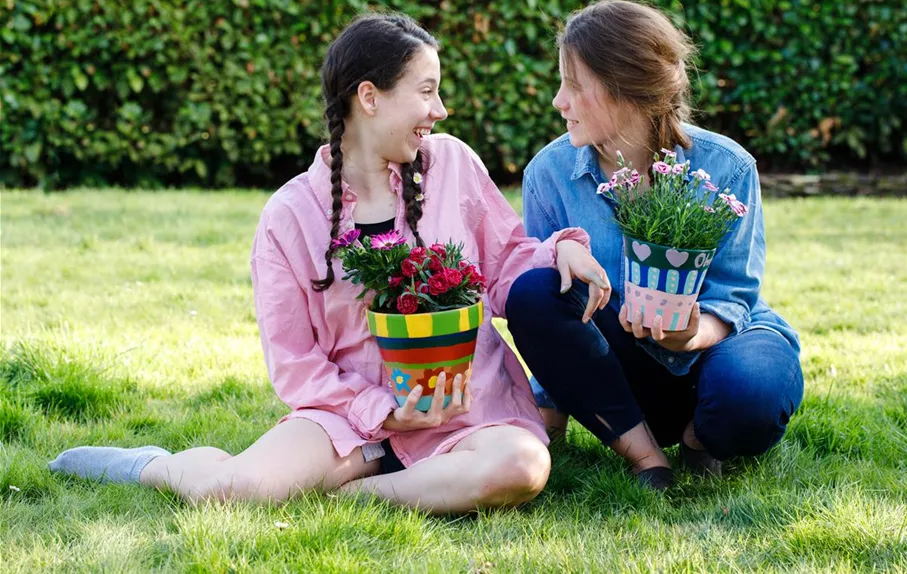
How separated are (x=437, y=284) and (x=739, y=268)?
→ 850 millimetres

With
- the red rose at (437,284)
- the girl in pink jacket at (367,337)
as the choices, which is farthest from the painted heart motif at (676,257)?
the red rose at (437,284)

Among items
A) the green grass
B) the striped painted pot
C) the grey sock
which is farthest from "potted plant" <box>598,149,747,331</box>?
the grey sock

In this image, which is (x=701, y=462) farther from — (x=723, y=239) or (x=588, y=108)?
(x=588, y=108)

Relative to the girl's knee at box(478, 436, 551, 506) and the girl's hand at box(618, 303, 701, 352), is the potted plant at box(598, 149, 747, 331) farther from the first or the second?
the girl's knee at box(478, 436, 551, 506)

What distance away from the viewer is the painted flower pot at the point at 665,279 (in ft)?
7.61

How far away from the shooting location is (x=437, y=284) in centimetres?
234

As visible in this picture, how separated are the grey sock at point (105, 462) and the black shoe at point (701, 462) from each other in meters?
1.37

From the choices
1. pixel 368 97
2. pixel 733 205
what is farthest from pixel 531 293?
pixel 368 97

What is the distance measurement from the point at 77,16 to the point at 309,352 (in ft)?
15.7

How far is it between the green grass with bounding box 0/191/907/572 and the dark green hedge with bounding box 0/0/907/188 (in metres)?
1.96

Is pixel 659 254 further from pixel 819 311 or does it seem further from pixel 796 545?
pixel 819 311

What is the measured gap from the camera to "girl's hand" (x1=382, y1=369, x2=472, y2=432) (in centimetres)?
242

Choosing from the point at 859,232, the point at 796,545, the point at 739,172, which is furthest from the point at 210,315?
the point at 859,232

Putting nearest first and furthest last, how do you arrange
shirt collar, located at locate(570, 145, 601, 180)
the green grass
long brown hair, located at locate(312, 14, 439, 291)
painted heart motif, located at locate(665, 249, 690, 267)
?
the green grass < painted heart motif, located at locate(665, 249, 690, 267) < long brown hair, located at locate(312, 14, 439, 291) < shirt collar, located at locate(570, 145, 601, 180)
